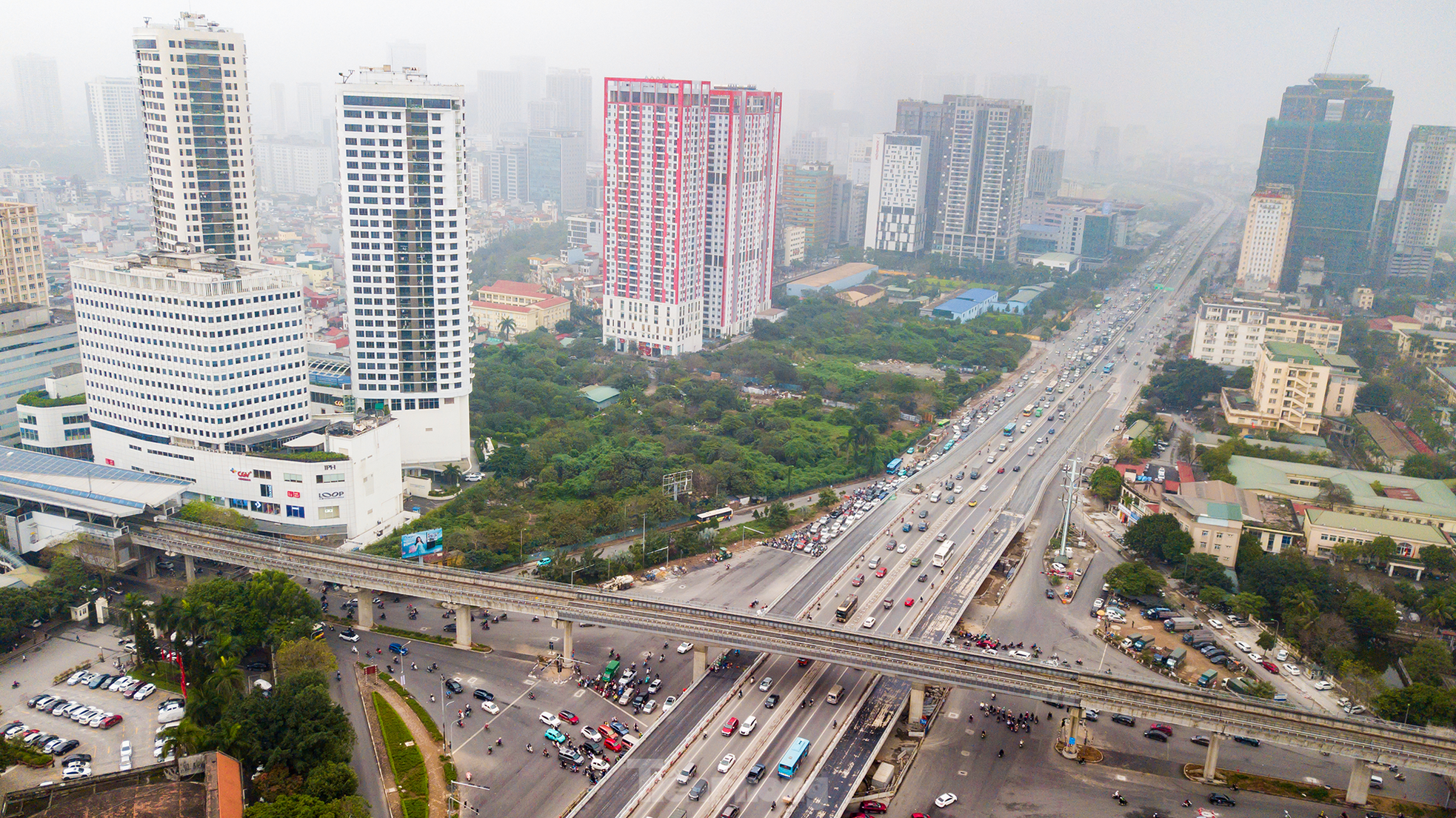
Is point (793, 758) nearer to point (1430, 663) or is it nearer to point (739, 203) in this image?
point (1430, 663)

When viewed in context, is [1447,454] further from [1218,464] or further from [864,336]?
[864,336]

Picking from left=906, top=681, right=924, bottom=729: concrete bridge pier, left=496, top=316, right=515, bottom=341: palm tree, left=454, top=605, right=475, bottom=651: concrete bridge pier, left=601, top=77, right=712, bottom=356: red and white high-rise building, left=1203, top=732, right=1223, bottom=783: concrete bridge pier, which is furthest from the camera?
left=496, top=316, right=515, bottom=341: palm tree

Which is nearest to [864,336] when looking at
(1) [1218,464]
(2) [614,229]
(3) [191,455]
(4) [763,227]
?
(4) [763,227]

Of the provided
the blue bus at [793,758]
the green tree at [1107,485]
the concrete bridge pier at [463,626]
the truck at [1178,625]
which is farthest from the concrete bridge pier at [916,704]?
the green tree at [1107,485]

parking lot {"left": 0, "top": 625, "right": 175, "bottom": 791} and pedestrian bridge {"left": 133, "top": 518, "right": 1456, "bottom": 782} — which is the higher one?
pedestrian bridge {"left": 133, "top": 518, "right": 1456, "bottom": 782}

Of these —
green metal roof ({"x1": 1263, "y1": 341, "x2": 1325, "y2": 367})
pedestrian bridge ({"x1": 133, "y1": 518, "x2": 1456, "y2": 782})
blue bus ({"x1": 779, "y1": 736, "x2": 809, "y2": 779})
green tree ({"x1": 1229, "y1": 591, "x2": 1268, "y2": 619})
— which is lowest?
blue bus ({"x1": 779, "y1": 736, "x2": 809, "y2": 779})

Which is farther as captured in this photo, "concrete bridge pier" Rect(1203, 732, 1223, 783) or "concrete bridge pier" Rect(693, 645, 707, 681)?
"concrete bridge pier" Rect(693, 645, 707, 681)

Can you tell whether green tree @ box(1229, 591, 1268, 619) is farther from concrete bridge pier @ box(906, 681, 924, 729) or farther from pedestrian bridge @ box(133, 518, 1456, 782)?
concrete bridge pier @ box(906, 681, 924, 729)

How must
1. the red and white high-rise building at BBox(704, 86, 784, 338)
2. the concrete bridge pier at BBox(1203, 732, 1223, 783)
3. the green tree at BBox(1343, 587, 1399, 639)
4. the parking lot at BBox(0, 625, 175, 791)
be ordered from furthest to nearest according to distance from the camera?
the red and white high-rise building at BBox(704, 86, 784, 338), the green tree at BBox(1343, 587, 1399, 639), the concrete bridge pier at BBox(1203, 732, 1223, 783), the parking lot at BBox(0, 625, 175, 791)

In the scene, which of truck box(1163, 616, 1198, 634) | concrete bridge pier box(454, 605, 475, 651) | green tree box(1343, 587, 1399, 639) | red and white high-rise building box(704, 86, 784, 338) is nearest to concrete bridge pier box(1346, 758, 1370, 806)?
truck box(1163, 616, 1198, 634)
